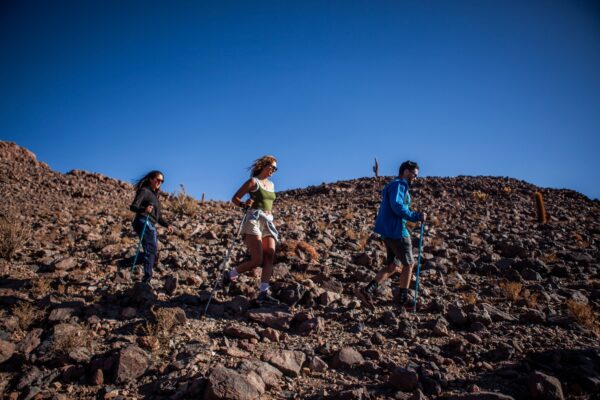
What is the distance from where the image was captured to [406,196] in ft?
16.0

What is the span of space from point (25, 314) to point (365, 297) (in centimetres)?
429

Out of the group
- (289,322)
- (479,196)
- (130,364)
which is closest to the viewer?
(130,364)

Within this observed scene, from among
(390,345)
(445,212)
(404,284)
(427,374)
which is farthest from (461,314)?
(445,212)

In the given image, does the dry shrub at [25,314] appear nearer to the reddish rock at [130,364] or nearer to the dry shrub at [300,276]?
the reddish rock at [130,364]

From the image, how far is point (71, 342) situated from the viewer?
3195mm

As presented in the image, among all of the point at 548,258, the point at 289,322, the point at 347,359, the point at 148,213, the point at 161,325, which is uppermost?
the point at 548,258

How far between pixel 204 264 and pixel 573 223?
1388 cm

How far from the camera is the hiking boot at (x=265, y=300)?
449cm

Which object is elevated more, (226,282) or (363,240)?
(363,240)

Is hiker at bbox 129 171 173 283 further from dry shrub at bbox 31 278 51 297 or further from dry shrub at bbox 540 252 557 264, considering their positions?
dry shrub at bbox 540 252 557 264

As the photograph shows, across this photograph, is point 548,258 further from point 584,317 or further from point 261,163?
point 261,163

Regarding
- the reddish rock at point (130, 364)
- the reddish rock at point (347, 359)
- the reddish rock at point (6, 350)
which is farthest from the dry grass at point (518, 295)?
the reddish rock at point (6, 350)

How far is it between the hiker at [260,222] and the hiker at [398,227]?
4.93 feet

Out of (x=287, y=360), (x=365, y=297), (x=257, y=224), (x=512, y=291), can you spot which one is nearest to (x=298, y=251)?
(x=365, y=297)
